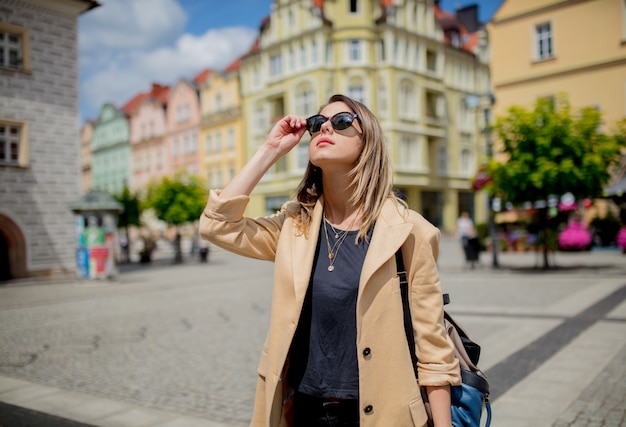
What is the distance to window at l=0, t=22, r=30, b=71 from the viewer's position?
18578 millimetres

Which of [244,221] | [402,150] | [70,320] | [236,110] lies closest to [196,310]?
[70,320]

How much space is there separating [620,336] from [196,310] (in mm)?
7434

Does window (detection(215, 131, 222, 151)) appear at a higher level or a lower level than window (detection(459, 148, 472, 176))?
higher

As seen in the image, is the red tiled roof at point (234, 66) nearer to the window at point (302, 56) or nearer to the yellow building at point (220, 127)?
the yellow building at point (220, 127)

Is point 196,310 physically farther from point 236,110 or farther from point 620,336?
point 236,110

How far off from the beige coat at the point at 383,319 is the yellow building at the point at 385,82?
107 ft

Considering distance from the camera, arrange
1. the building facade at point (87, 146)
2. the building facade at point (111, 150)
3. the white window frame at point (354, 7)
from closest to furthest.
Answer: the white window frame at point (354, 7)
the building facade at point (111, 150)
the building facade at point (87, 146)

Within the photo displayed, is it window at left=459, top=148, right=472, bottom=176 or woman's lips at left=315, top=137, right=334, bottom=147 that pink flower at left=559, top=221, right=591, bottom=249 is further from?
woman's lips at left=315, top=137, right=334, bottom=147

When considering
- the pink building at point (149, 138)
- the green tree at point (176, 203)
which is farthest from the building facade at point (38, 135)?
the pink building at point (149, 138)

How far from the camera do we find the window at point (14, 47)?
18.6 m

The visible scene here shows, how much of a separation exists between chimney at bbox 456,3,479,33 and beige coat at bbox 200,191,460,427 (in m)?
52.3

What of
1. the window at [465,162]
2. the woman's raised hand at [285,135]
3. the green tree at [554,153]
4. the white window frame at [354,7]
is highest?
the white window frame at [354,7]

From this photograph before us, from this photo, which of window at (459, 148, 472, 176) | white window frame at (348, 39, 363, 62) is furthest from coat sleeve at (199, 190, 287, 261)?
window at (459, 148, 472, 176)

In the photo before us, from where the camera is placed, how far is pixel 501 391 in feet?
16.5
